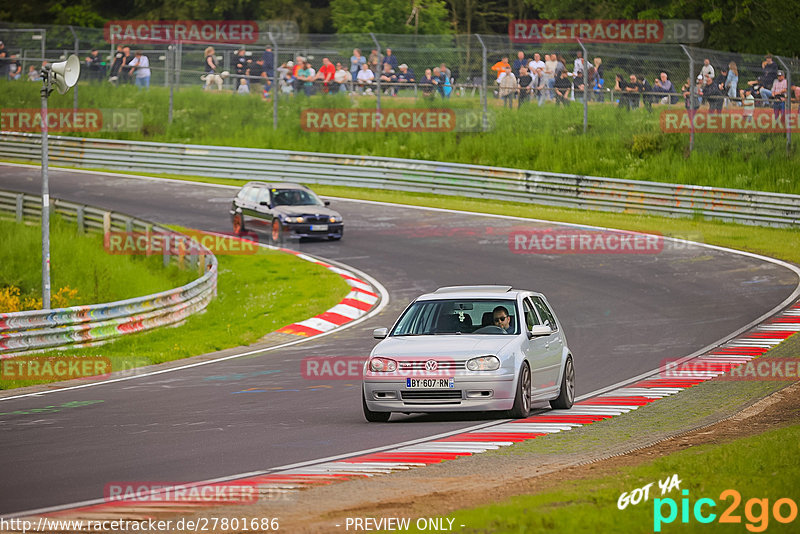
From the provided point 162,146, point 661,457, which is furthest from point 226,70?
point 661,457

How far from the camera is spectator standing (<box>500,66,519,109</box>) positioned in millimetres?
36156

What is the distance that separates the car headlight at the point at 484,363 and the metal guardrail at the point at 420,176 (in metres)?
19.7

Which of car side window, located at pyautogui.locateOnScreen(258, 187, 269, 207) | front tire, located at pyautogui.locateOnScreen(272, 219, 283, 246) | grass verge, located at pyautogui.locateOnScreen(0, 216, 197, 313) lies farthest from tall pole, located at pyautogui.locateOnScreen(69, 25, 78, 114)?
front tire, located at pyautogui.locateOnScreen(272, 219, 283, 246)

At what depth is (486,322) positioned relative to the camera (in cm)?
1302

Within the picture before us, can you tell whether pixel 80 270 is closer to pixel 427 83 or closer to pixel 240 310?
pixel 240 310

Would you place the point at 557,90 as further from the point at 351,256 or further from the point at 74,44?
the point at 74,44

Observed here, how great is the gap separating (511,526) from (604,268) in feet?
61.8

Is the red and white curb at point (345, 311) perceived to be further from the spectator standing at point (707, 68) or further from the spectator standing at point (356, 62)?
the spectator standing at point (356, 62)

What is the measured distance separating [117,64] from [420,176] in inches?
510

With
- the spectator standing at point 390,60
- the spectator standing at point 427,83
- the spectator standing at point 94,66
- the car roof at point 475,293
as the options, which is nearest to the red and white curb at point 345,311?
the car roof at point 475,293

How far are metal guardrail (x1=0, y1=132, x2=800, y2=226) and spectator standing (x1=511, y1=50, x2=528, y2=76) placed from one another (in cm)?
320

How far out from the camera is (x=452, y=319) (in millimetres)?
13008

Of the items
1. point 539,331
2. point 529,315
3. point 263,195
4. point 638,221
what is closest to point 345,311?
point 263,195

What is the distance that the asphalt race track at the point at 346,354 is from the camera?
10328 millimetres
